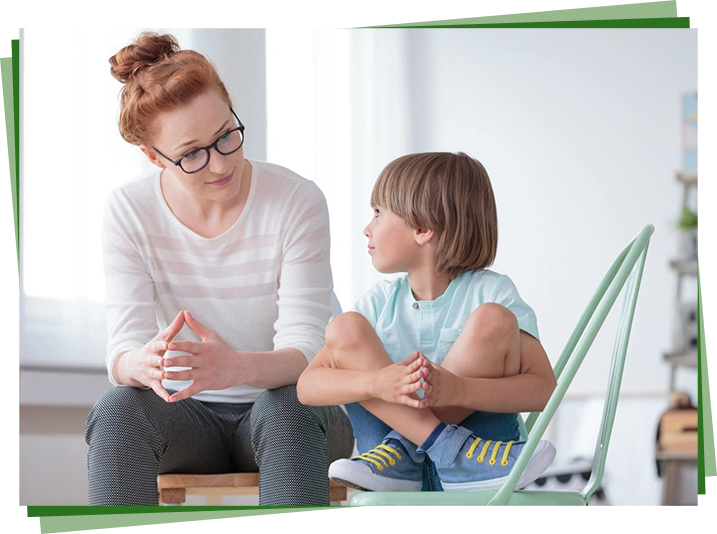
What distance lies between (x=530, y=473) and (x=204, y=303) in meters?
0.48

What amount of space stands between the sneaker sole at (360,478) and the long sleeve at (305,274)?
0.23 m

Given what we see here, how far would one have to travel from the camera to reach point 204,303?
1.05m

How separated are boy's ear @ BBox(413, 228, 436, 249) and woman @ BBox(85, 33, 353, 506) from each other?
0.17 metres

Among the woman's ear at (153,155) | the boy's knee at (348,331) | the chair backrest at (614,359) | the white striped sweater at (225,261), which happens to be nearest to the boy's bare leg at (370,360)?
the boy's knee at (348,331)

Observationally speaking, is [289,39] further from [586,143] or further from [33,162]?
[586,143]

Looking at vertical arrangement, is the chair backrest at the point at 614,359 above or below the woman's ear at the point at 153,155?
below

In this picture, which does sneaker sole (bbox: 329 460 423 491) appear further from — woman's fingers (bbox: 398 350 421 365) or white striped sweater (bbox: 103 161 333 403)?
white striped sweater (bbox: 103 161 333 403)

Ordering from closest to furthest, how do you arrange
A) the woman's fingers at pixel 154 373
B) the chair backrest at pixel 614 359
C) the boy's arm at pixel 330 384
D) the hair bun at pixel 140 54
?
the chair backrest at pixel 614 359
the boy's arm at pixel 330 384
the woman's fingers at pixel 154 373
the hair bun at pixel 140 54

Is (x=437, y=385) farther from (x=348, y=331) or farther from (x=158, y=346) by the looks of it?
(x=158, y=346)

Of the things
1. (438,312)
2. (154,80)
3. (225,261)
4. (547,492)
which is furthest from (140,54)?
(547,492)

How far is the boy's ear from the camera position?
0.92 m

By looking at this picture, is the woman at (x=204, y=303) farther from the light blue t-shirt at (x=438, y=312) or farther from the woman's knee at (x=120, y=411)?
the light blue t-shirt at (x=438, y=312)

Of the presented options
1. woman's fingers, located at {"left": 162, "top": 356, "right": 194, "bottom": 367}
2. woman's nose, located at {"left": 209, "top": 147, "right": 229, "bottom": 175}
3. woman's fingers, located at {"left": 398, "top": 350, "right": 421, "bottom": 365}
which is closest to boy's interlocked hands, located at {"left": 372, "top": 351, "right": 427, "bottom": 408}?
woman's fingers, located at {"left": 398, "top": 350, "right": 421, "bottom": 365}

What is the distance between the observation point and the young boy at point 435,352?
0.77 meters
